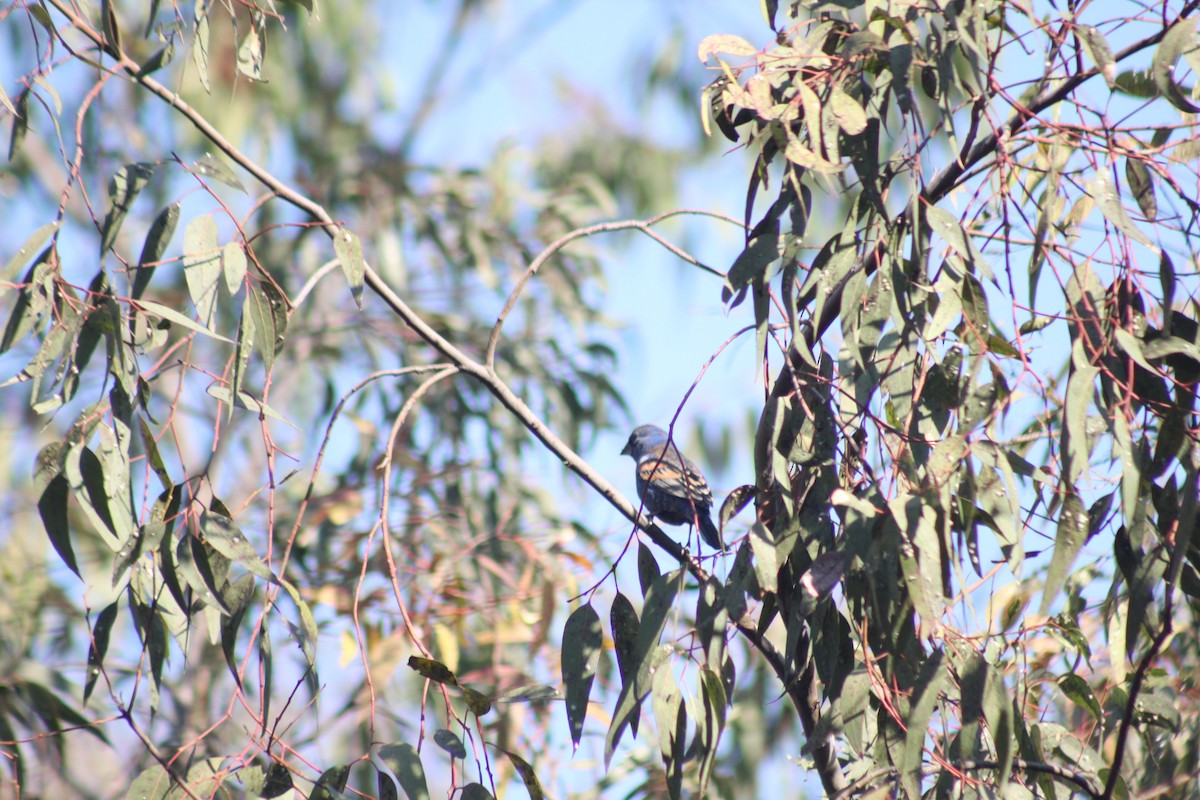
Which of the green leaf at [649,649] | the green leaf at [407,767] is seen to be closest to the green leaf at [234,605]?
the green leaf at [407,767]

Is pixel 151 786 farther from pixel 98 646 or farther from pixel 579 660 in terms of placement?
pixel 579 660

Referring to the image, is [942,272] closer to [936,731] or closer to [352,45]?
[936,731]

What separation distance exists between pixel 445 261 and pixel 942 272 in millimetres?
5105

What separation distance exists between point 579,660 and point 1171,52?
56.1 inches

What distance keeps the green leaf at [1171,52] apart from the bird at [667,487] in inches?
84.7

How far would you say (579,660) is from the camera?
2043 mm

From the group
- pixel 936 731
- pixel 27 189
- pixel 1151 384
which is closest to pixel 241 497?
pixel 27 189

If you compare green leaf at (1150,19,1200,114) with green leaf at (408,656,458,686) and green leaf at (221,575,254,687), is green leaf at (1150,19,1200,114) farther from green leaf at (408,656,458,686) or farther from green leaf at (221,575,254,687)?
green leaf at (221,575,254,687)

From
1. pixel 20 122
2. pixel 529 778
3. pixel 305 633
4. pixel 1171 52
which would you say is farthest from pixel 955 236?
pixel 20 122

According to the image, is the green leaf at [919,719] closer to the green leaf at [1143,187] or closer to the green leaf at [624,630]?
the green leaf at [624,630]

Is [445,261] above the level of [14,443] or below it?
above

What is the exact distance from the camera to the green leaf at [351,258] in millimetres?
2090

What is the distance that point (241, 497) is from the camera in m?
6.47

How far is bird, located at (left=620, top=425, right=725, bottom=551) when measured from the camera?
4203mm
